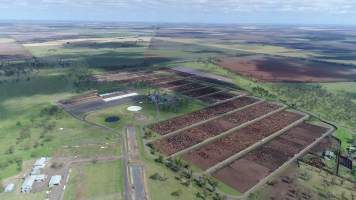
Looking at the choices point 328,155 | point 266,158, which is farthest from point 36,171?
point 328,155

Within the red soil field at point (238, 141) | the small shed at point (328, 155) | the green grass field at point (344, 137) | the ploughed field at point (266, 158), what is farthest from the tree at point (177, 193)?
the green grass field at point (344, 137)

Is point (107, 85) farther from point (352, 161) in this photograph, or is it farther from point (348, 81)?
point (348, 81)

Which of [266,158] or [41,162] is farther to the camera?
[266,158]

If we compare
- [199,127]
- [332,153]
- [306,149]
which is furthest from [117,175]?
[332,153]

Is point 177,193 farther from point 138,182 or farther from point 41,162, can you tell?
point 41,162

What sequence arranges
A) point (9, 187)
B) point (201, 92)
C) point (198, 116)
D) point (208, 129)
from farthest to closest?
point (201, 92) → point (198, 116) → point (208, 129) → point (9, 187)

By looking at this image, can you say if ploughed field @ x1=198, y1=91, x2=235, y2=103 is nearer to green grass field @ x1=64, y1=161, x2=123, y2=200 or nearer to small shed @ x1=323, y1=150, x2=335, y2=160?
small shed @ x1=323, y1=150, x2=335, y2=160

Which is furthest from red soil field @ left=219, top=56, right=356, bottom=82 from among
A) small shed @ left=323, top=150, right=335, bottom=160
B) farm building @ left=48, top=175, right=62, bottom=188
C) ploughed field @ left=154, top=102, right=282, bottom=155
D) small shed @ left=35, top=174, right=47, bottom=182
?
small shed @ left=35, top=174, right=47, bottom=182

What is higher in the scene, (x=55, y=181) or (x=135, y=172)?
(x=55, y=181)
